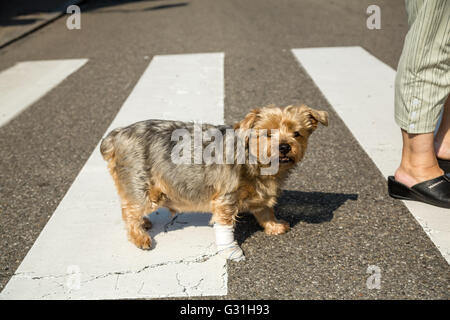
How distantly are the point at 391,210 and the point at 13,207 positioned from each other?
3144mm

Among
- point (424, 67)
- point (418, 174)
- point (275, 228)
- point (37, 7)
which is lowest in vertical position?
point (37, 7)

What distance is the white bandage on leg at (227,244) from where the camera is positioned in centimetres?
298

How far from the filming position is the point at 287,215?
3529mm

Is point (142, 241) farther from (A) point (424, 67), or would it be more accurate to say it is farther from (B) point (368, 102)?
(B) point (368, 102)

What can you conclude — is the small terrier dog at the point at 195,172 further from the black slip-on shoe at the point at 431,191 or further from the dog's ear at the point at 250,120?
the black slip-on shoe at the point at 431,191

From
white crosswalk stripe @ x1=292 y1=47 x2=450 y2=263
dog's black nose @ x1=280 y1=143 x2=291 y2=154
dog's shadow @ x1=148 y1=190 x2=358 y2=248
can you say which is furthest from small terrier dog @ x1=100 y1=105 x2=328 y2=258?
white crosswalk stripe @ x1=292 y1=47 x2=450 y2=263

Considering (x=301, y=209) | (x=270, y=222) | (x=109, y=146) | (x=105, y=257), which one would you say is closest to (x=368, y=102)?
(x=301, y=209)

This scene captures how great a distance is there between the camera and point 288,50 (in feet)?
26.6

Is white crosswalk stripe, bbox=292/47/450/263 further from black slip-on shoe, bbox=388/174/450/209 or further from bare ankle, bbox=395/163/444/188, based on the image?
bare ankle, bbox=395/163/444/188

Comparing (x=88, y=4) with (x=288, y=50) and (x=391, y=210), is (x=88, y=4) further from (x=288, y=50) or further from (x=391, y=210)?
(x=391, y=210)

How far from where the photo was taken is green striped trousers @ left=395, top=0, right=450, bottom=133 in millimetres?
3131

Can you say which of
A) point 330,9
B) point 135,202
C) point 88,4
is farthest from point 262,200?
point 88,4

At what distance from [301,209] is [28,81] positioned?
5347mm

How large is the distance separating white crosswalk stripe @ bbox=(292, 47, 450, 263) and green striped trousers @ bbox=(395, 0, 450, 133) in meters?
0.73
